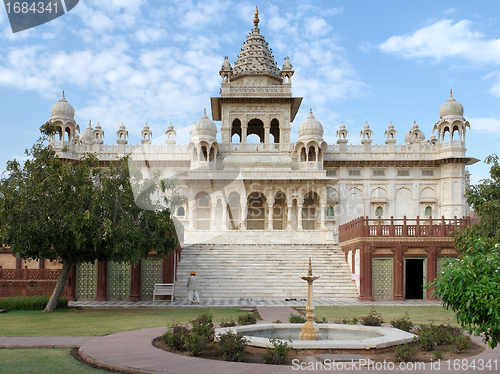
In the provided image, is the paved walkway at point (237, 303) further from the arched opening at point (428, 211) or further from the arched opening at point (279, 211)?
the arched opening at point (428, 211)

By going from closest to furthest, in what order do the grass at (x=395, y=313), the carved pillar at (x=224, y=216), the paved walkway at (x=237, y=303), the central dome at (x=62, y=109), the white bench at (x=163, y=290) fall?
the grass at (x=395, y=313)
the paved walkway at (x=237, y=303)
the white bench at (x=163, y=290)
the carved pillar at (x=224, y=216)
the central dome at (x=62, y=109)

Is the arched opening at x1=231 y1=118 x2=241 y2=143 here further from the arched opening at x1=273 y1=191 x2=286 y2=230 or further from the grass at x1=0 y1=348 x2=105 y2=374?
the grass at x1=0 y1=348 x2=105 y2=374

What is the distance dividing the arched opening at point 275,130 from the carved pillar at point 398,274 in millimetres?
23780

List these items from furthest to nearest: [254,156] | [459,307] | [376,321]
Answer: [254,156] < [376,321] < [459,307]

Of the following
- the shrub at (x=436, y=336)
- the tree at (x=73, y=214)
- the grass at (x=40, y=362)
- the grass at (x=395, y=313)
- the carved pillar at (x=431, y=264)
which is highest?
the tree at (x=73, y=214)

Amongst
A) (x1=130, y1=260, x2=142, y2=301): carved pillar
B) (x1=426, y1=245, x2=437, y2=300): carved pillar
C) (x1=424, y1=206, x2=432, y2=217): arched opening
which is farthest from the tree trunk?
(x1=424, y1=206, x2=432, y2=217): arched opening

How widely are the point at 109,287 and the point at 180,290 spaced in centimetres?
292

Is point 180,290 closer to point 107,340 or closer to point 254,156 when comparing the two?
point 107,340

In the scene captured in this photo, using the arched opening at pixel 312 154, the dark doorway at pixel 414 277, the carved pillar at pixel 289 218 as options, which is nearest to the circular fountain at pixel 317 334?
the dark doorway at pixel 414 277

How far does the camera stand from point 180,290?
859 inches

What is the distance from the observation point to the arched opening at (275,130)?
44.7m

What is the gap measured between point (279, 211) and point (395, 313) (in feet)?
76.2

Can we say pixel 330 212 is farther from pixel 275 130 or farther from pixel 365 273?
pixel 365 273

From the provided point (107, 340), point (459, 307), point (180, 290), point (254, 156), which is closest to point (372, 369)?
point (459, 307)
